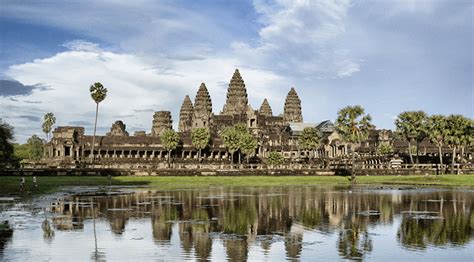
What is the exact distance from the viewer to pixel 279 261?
19781mm

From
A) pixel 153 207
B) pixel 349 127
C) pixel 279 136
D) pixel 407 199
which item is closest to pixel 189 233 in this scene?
pixel 153 207

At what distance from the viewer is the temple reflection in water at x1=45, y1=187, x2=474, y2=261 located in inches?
932

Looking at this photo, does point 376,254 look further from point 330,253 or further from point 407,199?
point 407,199

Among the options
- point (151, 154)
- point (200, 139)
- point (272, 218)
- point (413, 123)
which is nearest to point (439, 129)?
point (413, 123)

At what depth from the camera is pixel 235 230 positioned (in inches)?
1063

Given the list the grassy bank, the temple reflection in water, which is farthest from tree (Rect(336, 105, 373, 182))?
the temple reflection in water

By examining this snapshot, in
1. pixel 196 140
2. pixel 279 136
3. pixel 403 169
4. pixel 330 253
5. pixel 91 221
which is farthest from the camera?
pixel 279 136

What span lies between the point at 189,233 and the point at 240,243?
3468 mm

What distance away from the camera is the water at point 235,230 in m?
21.2

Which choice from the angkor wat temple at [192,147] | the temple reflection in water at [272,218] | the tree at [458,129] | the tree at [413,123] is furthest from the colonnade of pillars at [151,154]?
the temple reflection in water at [272,218]

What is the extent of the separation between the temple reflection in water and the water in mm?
50

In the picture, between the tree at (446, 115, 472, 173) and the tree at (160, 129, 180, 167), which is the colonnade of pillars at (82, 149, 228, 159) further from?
the tree at (446, 115, 472, 173)

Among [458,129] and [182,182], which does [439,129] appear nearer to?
[458,129]

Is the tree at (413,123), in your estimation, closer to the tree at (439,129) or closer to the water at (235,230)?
the tree at (439,129)
